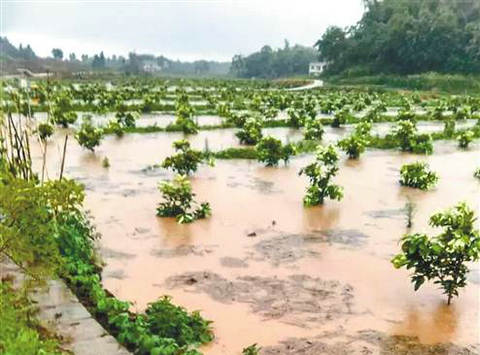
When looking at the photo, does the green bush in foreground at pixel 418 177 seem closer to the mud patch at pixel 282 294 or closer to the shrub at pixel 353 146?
the shrub at pixel 353 146

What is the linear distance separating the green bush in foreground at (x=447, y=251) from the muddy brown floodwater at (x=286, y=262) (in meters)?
0.32

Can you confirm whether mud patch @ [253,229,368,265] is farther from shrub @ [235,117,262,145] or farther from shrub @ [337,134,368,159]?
shrub @ [235,117,262,145]

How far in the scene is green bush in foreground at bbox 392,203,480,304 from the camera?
17.3 ft

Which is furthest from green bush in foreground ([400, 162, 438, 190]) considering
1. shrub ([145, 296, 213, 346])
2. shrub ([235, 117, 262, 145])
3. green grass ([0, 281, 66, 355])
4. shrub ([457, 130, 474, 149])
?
green grass ([0, 281, 66, 355])

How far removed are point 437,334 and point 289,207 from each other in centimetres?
436

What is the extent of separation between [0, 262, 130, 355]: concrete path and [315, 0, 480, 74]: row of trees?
52216 millimetres

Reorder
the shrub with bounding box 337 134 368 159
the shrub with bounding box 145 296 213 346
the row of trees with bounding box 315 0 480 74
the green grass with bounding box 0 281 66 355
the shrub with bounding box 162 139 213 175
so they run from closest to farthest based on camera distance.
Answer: the green grass with bounding box 0 281 66 355 < the shrub with bounding box 145 296 213 346 < the shrub with bounding box 162 139 213 175 < the shrub with bounding box 337 134 368 159 < the row of trees with bounding box 315 0 480 74

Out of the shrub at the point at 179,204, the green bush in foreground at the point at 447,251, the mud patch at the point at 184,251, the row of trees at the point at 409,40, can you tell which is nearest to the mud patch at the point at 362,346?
the green bush in foreground at the point at 447,251

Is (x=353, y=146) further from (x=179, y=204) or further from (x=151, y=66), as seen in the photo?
(x=151, y=66)

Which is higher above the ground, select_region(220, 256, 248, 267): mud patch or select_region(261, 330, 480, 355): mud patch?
select_region(220, 256, 248, 267): mud patch

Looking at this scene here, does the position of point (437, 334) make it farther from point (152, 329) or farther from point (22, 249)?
point (22, 249)

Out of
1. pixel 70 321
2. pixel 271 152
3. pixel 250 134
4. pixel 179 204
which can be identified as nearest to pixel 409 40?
pixel 250 134

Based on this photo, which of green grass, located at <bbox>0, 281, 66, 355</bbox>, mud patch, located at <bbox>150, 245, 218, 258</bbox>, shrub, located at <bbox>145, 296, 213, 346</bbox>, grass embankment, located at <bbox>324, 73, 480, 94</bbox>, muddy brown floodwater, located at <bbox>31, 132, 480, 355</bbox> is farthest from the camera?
grass embankment, located at <bbox>324, 73, 480, 94</bbox>

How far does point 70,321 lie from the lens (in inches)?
177
